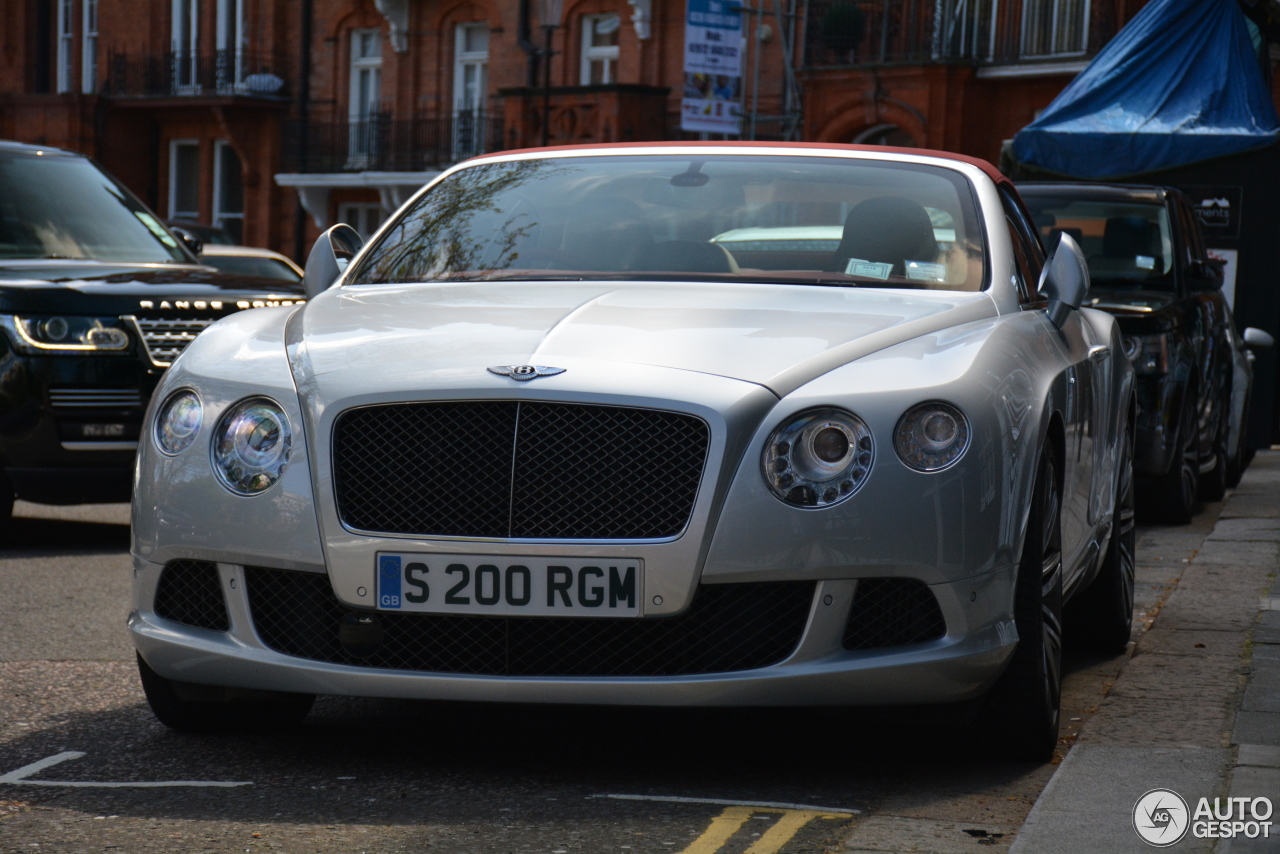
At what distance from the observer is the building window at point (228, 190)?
41844mm

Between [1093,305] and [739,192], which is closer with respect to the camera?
[739,192]

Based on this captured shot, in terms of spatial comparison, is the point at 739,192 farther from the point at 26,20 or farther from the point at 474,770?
the point at 26,20

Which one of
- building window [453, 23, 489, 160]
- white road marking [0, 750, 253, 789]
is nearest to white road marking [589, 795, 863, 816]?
white road marking [0, 750, 253, 789]

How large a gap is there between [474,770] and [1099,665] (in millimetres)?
2378

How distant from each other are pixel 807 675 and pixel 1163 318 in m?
6.11

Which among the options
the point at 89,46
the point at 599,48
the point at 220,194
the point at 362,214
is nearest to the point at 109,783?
the point at 599,48

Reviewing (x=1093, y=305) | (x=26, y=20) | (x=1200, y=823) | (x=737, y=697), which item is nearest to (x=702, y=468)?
(x=737, y=697)

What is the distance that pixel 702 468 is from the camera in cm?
400

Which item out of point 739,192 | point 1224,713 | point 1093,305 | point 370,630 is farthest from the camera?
point 1093,305

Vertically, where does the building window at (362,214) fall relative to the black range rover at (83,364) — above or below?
below

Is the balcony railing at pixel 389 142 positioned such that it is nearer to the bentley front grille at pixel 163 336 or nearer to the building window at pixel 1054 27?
the building window at pixel 1054 27

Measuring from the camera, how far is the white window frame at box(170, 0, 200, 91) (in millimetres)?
40938

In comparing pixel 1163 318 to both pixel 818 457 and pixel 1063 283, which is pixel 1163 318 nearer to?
pixel 1063 283

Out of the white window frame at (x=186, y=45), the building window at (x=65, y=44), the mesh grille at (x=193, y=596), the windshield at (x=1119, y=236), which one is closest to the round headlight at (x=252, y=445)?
the mesh grille at (x=193, y=596)
